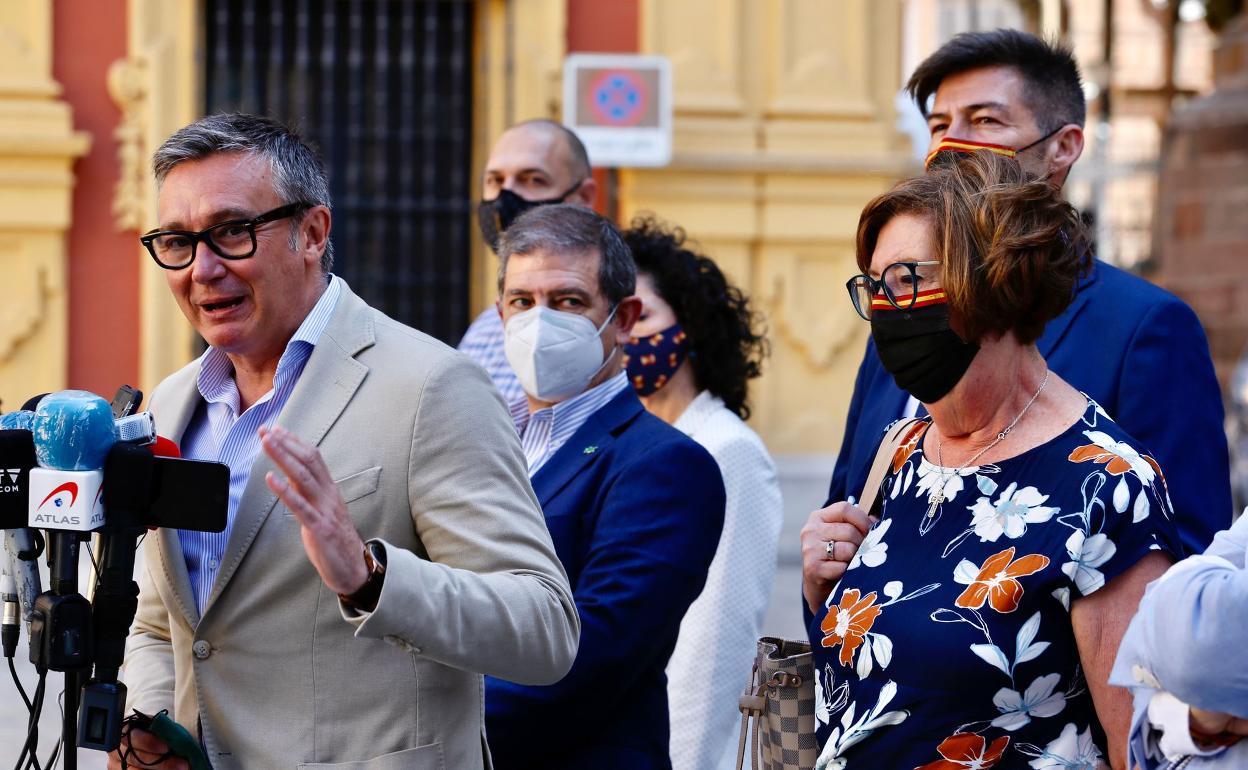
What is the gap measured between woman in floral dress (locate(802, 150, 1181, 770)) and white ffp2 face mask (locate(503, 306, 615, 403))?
0.94 meters

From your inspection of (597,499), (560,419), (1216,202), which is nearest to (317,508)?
(597,499)

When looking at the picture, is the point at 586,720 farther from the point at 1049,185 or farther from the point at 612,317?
the point at 1049,185

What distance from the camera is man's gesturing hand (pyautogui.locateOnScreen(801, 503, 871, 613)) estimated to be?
2.94 m

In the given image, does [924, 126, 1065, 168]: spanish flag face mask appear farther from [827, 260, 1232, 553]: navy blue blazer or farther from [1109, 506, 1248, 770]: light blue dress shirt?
[1109, 506, 1248, 770]: light blue dress shirt

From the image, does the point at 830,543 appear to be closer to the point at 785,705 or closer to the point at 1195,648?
the point at 785,705

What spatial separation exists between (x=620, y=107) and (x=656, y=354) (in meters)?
5.40

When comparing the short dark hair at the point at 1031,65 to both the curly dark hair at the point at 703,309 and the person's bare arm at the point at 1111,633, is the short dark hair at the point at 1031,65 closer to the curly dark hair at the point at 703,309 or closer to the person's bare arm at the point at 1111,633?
the curly dark hair at the point at 703,309

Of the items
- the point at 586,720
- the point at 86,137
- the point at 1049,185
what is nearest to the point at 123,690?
the point at 586,720

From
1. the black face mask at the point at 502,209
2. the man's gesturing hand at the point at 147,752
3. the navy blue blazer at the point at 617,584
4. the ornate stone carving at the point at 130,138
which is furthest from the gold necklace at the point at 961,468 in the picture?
the ornate stone carving at the point at 130,138

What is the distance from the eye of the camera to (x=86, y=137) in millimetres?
10164

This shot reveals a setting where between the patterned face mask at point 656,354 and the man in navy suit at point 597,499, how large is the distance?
627mm

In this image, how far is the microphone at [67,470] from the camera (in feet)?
7.82

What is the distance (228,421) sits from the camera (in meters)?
2.89

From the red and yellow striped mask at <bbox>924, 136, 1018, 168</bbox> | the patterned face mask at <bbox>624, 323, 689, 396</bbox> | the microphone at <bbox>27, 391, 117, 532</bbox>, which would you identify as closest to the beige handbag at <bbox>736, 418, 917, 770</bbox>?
the red and yellow striped mask at <bbox>924, 136, 1018, 168</bbox>
